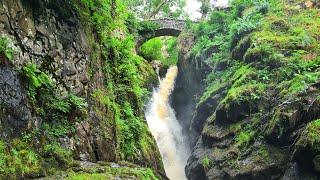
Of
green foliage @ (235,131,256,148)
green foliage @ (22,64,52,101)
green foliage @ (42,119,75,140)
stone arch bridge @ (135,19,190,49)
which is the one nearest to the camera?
green foliage @ (22,64,52,101)

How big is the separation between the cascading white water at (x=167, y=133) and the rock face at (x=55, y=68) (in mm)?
8376

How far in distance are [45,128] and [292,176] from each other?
252 inches

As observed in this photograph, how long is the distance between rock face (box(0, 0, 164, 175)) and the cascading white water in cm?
838

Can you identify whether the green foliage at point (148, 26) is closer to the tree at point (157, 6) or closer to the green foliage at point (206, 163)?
the tree at point (157, 6)

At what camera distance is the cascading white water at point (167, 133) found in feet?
→ 52.0

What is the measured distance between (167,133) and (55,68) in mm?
12484

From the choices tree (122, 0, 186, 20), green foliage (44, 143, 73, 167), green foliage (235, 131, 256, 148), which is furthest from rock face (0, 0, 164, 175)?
tree (122, 0, 186, 20)

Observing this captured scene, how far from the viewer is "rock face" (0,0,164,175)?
5.05 meters

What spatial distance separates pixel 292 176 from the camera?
8.18 meters

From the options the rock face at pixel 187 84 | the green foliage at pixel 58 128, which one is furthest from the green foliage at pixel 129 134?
the rock face at pixel 187 84

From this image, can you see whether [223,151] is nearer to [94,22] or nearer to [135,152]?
[135,152]

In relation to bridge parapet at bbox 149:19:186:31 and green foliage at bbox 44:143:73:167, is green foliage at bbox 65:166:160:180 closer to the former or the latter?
green foliage at bbox 44:143:73:167

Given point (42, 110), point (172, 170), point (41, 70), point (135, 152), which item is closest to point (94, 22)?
point (41, 70)

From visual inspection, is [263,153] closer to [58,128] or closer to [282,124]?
[282,124]
